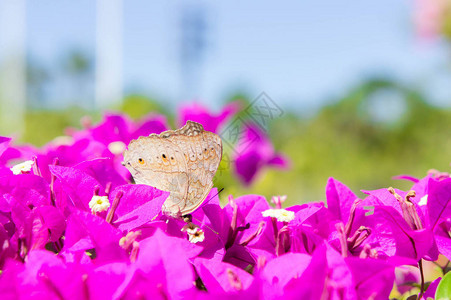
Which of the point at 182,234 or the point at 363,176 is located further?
the point at 363,176

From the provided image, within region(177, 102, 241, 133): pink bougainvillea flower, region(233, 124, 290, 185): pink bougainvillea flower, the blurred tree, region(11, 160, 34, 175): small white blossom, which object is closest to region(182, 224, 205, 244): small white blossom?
region(11, 160, 34, 175): small white blossom

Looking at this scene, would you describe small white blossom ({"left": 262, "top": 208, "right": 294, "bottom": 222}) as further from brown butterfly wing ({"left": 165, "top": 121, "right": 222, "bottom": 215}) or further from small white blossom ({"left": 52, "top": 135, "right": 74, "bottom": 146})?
small white blossom ({"left": 52, "top": 135, "right": 74, "bottom": 146})

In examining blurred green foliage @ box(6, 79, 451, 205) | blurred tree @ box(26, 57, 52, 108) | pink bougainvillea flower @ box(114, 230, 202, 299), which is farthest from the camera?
blurred tree @ box(26, 57, 52, 108)

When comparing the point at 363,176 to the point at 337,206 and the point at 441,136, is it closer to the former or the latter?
the point at 441,136

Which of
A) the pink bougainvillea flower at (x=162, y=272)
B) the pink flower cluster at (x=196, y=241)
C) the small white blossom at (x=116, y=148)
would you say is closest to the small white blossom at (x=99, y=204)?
the pink flower cluster at (x=196, y=241)

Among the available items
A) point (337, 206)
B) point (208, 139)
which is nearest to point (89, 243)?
point (208, 139)

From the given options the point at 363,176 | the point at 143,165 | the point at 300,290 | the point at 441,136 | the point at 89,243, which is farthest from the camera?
the point at 363,176
